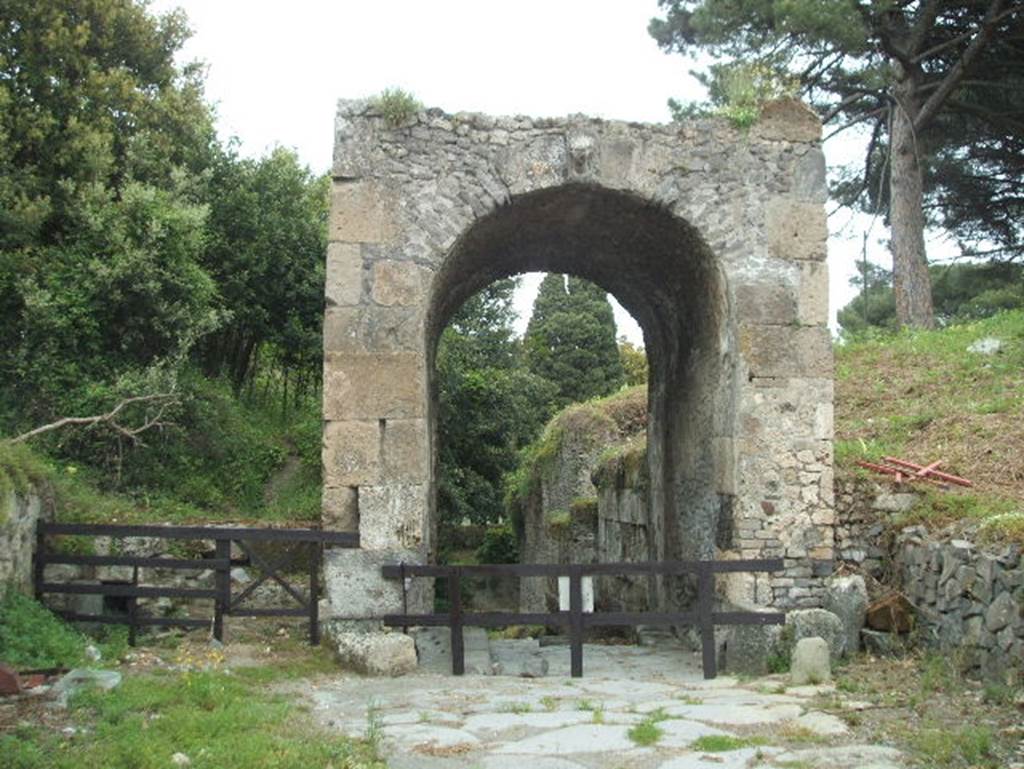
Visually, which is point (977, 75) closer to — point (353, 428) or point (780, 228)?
point (780, 228)

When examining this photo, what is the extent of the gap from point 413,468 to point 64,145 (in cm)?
686

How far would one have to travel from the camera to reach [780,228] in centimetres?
876

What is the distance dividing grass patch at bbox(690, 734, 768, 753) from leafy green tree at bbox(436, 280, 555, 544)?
11623 millimetres

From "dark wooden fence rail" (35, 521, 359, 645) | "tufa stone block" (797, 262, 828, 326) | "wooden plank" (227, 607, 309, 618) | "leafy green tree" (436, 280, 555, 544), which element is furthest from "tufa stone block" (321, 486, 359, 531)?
"leafy green tree" (436, 280, 555, 544)

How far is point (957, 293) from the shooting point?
76.6 feet

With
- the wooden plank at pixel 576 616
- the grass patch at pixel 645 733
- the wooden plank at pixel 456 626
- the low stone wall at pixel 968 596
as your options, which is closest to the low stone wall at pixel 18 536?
the wooden plank at pixel 456 626

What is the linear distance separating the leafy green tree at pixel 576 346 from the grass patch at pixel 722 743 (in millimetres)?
23697

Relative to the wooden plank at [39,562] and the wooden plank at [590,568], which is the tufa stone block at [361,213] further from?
the wooden plank at [39,562]

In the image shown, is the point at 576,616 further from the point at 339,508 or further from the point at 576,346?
the point at 576,346

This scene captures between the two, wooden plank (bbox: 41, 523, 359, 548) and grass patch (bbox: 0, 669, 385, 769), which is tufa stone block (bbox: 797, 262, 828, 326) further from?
grass patch (bbox: 0, 669, 385, 769)

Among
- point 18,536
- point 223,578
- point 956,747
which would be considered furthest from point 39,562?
point 956,747

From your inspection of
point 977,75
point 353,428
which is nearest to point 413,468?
point 353,428

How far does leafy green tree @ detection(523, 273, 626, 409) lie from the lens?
29906 mm

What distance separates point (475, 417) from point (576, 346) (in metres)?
11.9
